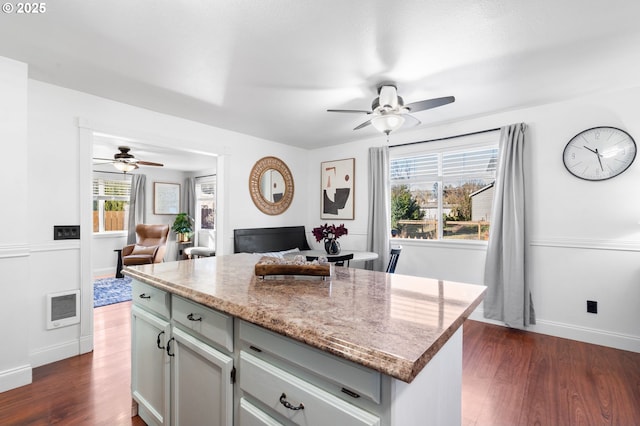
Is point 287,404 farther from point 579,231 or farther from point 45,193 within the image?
point 579,231

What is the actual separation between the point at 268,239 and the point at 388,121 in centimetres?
267

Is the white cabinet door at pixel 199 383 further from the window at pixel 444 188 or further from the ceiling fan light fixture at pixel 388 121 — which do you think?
the window at pixel 444 188

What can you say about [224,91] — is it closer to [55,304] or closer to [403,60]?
[403,60]

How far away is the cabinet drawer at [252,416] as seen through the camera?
1063 millimetres

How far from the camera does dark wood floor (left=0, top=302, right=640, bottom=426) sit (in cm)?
192

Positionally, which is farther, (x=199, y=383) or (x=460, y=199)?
(x=460, y=199)

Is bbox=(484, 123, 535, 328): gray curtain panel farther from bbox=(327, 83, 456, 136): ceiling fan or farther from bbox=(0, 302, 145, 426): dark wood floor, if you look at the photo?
bbox=(0, 302, 145, 426): dark wood floor

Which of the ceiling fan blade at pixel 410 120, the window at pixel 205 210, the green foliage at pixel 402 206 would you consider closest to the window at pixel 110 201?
the window at pixel 205 210

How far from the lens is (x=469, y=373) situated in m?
2.46

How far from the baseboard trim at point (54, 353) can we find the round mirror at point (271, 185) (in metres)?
2.60

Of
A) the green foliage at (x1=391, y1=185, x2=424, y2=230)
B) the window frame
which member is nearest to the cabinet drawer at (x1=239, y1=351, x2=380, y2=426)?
the green foliage at (x1=391, y1=185, x2=424, y2=230)

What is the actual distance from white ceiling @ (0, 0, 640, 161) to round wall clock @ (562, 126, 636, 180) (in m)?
0.43

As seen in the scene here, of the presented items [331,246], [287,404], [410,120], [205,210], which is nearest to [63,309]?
[331,246]

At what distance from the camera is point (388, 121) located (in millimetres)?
2756
